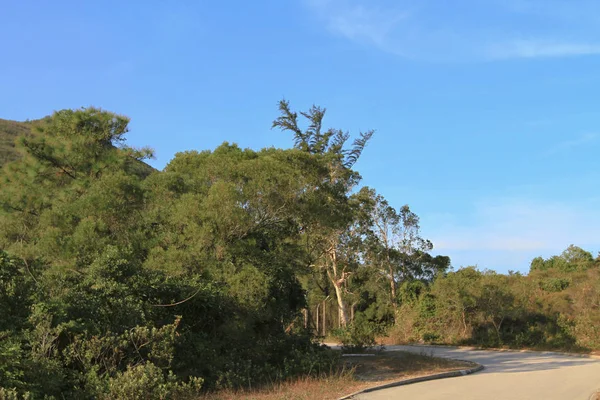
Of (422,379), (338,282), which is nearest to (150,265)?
(422,379)

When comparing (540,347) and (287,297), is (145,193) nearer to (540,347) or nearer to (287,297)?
(287,297)

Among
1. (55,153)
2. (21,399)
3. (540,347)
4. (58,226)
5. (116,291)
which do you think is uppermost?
(55,153)

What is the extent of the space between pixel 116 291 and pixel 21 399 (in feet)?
12.4

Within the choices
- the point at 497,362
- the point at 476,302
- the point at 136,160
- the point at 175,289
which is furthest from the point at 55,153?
the point at 476,302

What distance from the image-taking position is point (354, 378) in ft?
46.0

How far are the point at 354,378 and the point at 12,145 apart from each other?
45.5 metres

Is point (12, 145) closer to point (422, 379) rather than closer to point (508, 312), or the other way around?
point (508, 312)

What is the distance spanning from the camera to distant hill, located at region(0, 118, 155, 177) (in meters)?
20.6

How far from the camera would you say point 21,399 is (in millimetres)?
7656

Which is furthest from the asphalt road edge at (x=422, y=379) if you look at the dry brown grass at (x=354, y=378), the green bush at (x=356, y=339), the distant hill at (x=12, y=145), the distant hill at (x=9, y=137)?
the distant hill at (x=9, y=137)

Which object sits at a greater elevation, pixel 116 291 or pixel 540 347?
pixel 116 291

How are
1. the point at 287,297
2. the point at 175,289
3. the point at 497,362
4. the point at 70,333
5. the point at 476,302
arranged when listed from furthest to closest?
the point at 476,302 < the point at 497,362 < the point at 287,297 < the point at 175,289 < the point at 70,333

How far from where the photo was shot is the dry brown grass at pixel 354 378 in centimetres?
1101


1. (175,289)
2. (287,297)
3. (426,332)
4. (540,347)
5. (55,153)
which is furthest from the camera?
(426,332)
